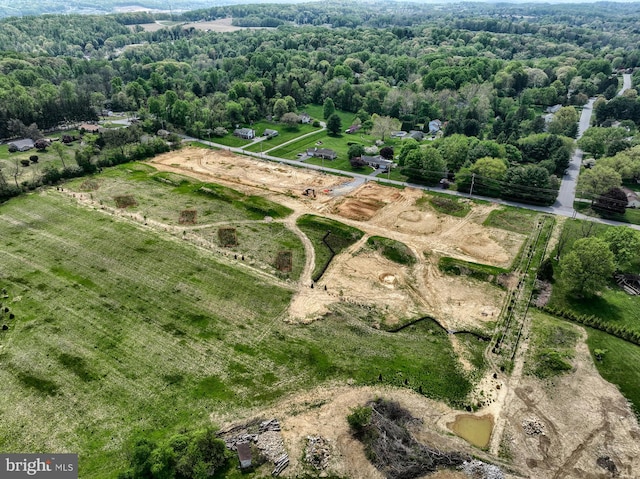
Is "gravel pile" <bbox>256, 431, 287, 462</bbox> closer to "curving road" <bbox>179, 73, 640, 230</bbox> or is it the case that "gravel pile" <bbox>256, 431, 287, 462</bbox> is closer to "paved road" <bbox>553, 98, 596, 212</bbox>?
"curving road" <bbox>179, 73, 640, 230</bbox>

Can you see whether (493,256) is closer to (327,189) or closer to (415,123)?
(327,189)

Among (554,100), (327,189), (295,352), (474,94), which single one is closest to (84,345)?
(295,352)

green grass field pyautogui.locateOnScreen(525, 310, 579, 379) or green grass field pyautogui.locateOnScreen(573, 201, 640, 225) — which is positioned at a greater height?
green grass field pyautogui.locateOnScreen(573, 201, 640, 225)

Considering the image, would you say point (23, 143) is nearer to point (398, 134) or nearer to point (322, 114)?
point (322, 114)

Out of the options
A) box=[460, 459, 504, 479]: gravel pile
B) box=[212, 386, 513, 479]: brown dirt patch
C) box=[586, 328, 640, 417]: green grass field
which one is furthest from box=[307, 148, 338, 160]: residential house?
box=[460, 459, 504, 479]: gravel pile

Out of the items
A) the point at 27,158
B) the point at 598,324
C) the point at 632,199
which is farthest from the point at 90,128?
the point at 632,199

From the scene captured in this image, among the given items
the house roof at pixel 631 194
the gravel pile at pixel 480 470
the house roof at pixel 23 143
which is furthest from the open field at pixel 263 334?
the house roof at pixel 23 143
